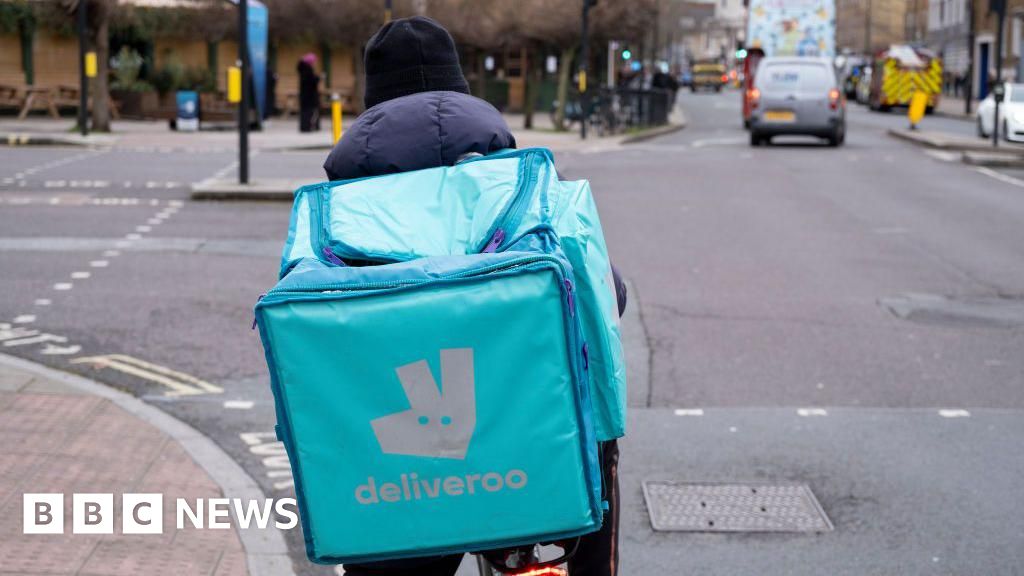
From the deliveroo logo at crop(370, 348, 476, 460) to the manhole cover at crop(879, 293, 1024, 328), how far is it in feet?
24.2

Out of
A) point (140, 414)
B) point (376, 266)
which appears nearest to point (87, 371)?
point (140, 414)

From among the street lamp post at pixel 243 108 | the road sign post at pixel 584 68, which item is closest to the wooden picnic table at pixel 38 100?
the road sign post at pixel 584 68

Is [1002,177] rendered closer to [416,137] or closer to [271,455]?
[271,455]

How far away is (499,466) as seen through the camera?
2611mm

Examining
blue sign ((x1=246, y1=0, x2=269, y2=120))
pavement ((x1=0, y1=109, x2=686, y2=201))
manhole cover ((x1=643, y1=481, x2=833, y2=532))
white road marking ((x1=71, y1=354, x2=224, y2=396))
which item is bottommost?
manhole cover ((x1=643, y1=481, x2=833, y2=532))

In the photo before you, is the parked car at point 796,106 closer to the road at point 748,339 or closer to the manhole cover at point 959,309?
the road at point 748,339

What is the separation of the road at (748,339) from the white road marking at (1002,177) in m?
2.17

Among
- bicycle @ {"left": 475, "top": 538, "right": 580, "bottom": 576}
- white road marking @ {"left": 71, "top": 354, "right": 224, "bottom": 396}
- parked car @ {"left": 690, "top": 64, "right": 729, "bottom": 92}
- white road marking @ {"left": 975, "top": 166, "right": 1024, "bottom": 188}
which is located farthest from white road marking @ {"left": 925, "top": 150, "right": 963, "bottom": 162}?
parked car @ {"left": 690, "top": 64, "right": 729, "bottom": 92}

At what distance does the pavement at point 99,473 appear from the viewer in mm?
4652

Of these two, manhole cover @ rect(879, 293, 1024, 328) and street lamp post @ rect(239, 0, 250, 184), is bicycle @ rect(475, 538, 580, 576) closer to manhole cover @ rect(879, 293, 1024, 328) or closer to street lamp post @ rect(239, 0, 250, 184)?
manhole cover @ rect(879, 293, 1024, 328)

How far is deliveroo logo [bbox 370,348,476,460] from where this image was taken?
255 centimetres

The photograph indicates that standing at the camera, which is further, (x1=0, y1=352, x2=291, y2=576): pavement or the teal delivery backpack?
(x1=0, y1=352, x2=291, y2=576): pavement

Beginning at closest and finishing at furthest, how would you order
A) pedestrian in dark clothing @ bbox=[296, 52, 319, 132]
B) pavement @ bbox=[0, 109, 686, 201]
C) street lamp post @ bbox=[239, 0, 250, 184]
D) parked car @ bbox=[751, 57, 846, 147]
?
street lamp post @ bbox=[239, 0, 250, 184], pavement @ bbox=[0, 109, 686, 201], parked car @ bbox=[751, 57, 846, 147], pedestrian in dark clothing @ bbox=[296, 52, 319, 132]

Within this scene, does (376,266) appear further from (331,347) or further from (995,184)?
(995,184)
